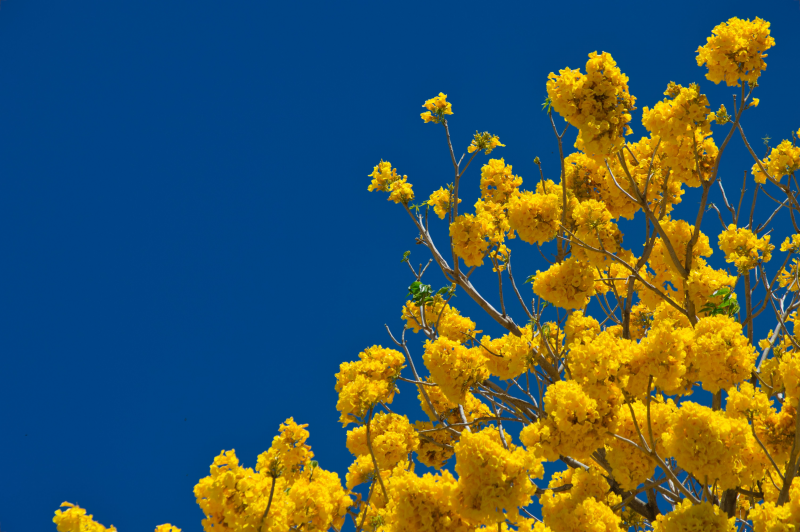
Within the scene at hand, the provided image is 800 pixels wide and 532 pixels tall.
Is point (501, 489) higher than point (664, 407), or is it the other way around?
point (664, 407)

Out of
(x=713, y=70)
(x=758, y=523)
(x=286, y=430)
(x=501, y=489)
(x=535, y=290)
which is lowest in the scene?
(x=758, y=523)

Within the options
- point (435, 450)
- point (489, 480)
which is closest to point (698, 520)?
point (489, 480)

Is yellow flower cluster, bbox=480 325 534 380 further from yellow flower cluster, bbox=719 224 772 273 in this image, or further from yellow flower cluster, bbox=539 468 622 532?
yellow flower cluster, bbox=719 224 772 273

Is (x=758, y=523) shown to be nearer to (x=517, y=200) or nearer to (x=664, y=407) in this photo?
(x=664, y=407)

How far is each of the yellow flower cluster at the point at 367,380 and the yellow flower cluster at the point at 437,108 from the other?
3124 millimetres

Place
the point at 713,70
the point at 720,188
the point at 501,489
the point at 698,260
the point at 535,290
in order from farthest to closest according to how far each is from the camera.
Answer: the point at 720,188 → the point at 698,260 → the point at 535,290 → the point at 713,70 → the point at 501,489

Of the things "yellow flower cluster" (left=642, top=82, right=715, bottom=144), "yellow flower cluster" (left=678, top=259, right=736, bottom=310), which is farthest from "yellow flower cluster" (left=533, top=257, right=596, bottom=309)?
"yellow flower cluster" (left=642, top=82, right=715, bottom=144)

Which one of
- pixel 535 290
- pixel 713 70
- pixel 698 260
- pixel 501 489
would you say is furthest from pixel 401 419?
pixel 713 70

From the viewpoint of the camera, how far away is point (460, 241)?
6.24m

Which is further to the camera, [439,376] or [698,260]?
[698,260]

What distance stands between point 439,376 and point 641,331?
13.6 ft

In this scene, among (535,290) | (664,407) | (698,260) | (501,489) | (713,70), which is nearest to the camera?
(501,489)

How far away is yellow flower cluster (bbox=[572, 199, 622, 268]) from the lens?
5.80 meters

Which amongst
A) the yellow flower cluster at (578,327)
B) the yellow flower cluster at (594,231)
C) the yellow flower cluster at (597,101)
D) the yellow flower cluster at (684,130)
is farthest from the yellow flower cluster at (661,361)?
the yellow flower cluster at (684,130)
